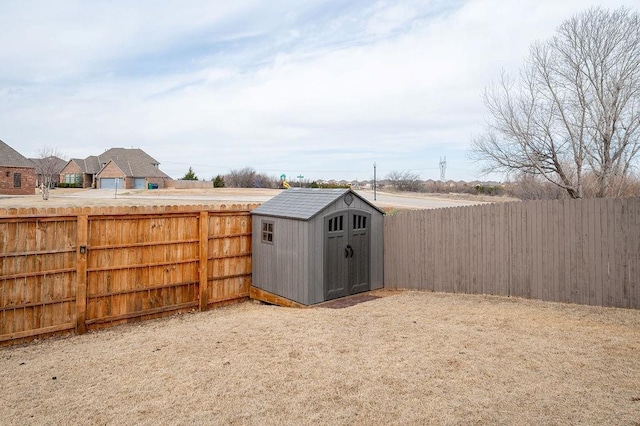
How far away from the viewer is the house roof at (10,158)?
Result: 109 feet

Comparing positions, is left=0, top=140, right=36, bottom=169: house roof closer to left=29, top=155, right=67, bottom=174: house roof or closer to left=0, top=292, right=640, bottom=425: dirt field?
left=29, top=155, right=67, bottom=174: house roof

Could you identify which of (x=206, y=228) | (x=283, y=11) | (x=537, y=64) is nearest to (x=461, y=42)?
(x=283, y=11)

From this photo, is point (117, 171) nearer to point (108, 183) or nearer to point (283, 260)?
point (108, 183)

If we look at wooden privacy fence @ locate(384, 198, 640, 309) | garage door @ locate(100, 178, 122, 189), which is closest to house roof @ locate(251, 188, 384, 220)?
wooden privacy fence @ locate(384, 198, 640, 309)

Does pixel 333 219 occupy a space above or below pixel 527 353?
above

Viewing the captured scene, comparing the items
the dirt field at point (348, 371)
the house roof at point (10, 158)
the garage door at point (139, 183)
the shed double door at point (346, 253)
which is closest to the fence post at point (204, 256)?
the dirt field at point (348, 371)

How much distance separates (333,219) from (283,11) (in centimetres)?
574

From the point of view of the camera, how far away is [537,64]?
51.9 ft

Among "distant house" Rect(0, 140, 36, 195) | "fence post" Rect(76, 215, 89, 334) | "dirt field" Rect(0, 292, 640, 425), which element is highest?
"distant house" Rect(0, 140, 36, 195)

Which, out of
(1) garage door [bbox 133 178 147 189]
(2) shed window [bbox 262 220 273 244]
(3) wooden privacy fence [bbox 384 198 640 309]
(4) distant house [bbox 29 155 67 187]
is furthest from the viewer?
(4) distant house [bbox 29 155 67 187]

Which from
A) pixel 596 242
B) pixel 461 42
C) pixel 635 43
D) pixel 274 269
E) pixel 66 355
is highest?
pixel 635 43

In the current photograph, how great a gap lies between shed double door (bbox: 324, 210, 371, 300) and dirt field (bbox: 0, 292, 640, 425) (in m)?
1.49

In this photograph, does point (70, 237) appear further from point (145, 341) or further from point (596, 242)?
point (596, 242)

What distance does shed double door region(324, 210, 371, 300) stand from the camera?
8.23m
